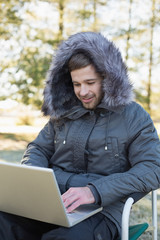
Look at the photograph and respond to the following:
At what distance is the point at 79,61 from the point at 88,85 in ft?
0.50

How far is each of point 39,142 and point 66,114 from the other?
0.83 feet

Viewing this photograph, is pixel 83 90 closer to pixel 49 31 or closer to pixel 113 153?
pixel 113 153

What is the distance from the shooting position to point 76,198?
172 cm

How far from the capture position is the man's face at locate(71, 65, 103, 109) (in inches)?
84.4

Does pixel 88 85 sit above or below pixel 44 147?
above

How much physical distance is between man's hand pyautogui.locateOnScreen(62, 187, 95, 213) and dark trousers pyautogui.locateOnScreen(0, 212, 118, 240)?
9cm

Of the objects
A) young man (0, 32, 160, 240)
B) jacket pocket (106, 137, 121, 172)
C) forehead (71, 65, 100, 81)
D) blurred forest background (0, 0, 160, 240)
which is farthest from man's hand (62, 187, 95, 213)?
blurred forest background (0, 0, 160, 240)

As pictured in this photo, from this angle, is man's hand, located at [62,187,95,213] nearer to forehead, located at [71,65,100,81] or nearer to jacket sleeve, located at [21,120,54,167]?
jacket sleeve, located at [21,120,54,167]

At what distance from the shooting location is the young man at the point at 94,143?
71.6 inches

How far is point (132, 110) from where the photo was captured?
207cm

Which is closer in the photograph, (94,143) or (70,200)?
(70,200)

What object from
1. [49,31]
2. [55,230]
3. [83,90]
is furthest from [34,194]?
[49,31]

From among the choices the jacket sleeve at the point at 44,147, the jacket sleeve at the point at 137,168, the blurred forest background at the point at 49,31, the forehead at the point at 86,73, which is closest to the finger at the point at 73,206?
the jacket sleeve at the point at 137,168

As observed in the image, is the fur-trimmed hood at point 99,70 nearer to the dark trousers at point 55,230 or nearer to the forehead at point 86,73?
the forehead at point 86,73
